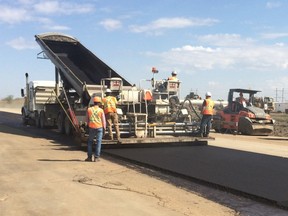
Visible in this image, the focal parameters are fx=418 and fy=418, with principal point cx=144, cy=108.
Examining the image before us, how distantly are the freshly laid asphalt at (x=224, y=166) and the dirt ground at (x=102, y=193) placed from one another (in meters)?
0.31

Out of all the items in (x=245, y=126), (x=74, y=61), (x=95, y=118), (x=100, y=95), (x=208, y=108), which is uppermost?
(x=74, y=61)

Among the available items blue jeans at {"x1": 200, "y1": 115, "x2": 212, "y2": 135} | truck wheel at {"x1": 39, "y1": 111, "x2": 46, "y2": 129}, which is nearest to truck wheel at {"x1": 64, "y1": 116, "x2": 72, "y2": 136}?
truck wheel at {"x1": 39, "y1": 111, "x2": 46, "y2": 129}

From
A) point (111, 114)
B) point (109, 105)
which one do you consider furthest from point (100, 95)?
point (111, 114)

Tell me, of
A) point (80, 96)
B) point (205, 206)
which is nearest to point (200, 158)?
point (205, 206)

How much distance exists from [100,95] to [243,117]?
8.35 m

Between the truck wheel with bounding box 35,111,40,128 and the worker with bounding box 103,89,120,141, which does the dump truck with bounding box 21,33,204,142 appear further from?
the truck wheel with bounding box 35,111,40,128

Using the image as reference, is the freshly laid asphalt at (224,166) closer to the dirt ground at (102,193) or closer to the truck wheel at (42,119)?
the dirt ground at (102,193)

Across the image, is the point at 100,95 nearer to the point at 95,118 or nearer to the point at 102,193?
the point at 95,118

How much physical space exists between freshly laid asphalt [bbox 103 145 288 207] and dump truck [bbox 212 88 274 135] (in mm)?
6983

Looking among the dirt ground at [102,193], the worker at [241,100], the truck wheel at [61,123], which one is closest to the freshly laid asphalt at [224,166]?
Result: the dirt ground at [102,193]

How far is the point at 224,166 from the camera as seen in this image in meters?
8.89

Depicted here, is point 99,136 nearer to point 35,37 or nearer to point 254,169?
point 254,169

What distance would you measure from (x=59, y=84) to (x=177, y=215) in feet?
40.2

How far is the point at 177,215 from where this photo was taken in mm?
5555
